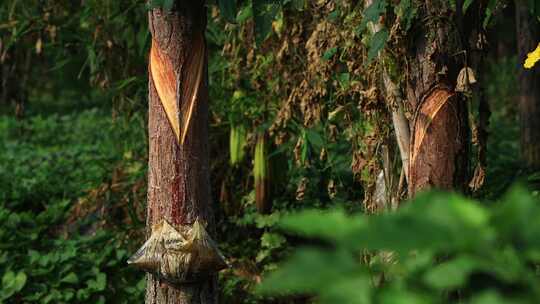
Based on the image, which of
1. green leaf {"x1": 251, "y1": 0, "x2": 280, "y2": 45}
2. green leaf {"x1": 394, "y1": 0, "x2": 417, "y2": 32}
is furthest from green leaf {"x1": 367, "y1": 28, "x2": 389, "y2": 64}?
green leaf {"x1": 251, "y1": 0, "x2": 280, "y2": 45}

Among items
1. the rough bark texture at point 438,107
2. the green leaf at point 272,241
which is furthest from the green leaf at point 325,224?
the green leaf at point 272,241

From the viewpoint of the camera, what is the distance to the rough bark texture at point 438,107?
2.76 metres

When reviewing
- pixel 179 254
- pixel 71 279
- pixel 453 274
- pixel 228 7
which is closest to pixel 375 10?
pixel 228 7

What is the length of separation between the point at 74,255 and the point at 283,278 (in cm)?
427

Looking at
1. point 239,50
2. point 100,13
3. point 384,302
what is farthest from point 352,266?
point 100,13

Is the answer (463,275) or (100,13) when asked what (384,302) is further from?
(100,13)

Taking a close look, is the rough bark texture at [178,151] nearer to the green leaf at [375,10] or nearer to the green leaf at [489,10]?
the green leaf at [375,10]

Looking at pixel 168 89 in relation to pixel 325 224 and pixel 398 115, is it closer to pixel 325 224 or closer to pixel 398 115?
pixel 398 115

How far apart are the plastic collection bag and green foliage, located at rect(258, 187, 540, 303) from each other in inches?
86.1

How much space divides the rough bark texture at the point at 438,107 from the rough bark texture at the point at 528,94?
132 inches

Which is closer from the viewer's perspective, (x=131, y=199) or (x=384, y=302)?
(x=384, y=302)

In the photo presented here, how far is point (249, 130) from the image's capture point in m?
4.96

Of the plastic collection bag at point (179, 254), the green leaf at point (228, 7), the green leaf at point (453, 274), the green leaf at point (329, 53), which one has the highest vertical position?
the green leaf at point (228, 7)

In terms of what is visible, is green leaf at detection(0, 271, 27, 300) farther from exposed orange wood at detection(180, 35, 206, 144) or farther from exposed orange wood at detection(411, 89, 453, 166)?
exposed orange wood at detection(411, 89, 453, 166)
